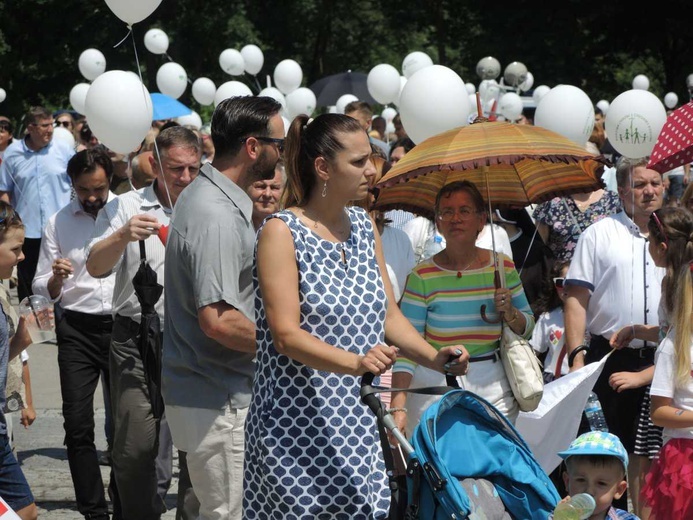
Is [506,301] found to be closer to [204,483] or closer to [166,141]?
[204,483]

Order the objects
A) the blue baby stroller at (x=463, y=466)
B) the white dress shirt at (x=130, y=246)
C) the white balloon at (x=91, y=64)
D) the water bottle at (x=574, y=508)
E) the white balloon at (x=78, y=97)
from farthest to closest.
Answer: the white balloon at (x=91, y=64) < the white balloon at (x=78, y=97) < the white dress shirt at (x=130, y=246) < the water bottle at (x=574, y=508) < the blue baby stroller at (x=463, y=466)

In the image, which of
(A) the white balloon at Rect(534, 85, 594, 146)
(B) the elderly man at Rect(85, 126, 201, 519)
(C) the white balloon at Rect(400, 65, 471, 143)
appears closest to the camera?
(B) the elderly man at Rect(85, 126, 201, 519)

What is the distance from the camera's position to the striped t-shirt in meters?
5.48

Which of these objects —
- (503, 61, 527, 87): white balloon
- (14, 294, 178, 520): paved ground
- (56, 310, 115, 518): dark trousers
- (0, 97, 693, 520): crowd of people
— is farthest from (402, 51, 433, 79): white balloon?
(56, 310, 115, 518): dark trousers

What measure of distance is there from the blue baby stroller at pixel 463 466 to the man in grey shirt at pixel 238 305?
103cm

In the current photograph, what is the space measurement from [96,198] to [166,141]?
3.41 feet

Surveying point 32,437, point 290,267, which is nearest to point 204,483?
point 290,267

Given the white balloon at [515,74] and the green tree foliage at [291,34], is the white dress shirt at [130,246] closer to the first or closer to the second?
the white balloon at [515,74]

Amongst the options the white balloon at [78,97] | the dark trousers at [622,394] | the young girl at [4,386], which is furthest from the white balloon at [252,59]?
the young girl at [4,386]

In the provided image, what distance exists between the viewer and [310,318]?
3840 mm

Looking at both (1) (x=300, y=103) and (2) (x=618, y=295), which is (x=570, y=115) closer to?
(2) (x=618, y=295)

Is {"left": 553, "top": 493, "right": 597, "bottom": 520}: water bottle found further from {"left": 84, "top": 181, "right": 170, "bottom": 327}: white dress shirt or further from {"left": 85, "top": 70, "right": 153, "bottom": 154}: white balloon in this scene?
{"left": 85, "top": 70, "right": 153, "bottom": 154}: white balloon

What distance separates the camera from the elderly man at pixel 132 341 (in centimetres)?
585

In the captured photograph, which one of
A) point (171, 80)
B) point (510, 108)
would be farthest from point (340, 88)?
point (510, 108)
